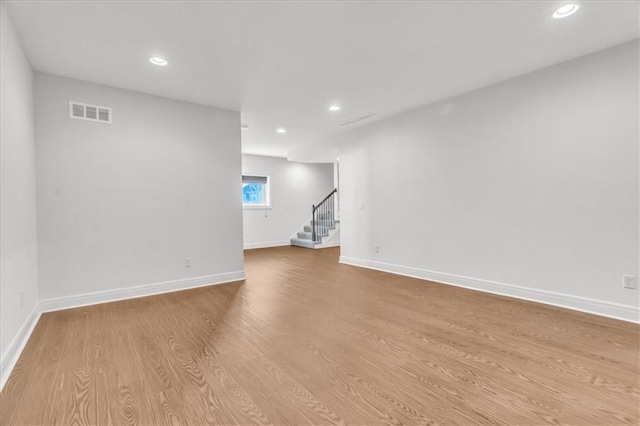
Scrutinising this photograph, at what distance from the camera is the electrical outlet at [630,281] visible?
9.25ft

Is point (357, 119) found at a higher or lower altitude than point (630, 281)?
higher

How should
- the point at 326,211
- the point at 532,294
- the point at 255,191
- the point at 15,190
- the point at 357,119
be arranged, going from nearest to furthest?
1. the point at 15,190
2. the point at 532,294
3. the point at 357,119
4. the point at 255,191
5. the point at 326,211

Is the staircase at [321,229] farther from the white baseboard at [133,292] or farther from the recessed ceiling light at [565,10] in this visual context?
the recessed ceiling light at [565,10]

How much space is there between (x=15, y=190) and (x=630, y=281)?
556 cm

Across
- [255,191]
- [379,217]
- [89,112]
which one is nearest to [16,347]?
[89,112]

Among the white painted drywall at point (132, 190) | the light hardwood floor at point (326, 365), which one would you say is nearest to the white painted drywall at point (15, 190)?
the white painted drywall at point (132, 190)

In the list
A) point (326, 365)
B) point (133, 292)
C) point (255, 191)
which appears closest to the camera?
point (326, 365)

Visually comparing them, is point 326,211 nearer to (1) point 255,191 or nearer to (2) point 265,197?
(2) point 265,197

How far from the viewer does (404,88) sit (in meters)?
3.92

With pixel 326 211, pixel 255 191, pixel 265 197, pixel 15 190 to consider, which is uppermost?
pixel 255 191

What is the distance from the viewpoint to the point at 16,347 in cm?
229

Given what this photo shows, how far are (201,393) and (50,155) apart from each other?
328cm

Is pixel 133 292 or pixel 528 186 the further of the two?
pixel 133 292

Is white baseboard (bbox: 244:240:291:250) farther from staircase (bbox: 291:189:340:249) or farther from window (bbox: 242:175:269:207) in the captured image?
window (bbox: 242:175:269:207)
